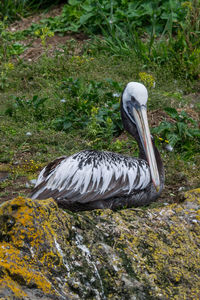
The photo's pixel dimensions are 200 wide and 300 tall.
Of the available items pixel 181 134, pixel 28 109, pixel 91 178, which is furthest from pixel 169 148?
pixel 28 109

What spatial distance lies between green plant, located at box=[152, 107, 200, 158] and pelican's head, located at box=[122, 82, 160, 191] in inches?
34.2

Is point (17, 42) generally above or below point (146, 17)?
below

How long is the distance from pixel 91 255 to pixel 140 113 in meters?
2.88

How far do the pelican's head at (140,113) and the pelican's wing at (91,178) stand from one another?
0.35 ft

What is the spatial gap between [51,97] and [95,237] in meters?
4.94

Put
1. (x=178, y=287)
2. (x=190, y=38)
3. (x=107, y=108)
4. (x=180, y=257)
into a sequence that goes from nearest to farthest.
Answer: (x=178, y=287) < (x=180, y=257) < (x=107, y=108) < (x=190, y=38)

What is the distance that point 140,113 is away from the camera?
485 centimetres

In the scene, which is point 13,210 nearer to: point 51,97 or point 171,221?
point 171,221

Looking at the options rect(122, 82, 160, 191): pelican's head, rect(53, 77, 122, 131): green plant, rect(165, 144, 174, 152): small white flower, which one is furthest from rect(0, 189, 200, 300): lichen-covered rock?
rect(53, 77, 122, 131): green plant

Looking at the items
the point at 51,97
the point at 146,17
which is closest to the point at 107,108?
the point at 51,97

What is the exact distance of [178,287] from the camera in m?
2.17

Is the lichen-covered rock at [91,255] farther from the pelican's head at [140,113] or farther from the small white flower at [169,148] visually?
the small white flower at [169,148]

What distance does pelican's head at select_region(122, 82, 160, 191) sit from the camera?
4.59m

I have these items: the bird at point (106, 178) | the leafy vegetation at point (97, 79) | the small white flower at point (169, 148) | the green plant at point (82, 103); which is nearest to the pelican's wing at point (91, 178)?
the bird at point (106, 178)
